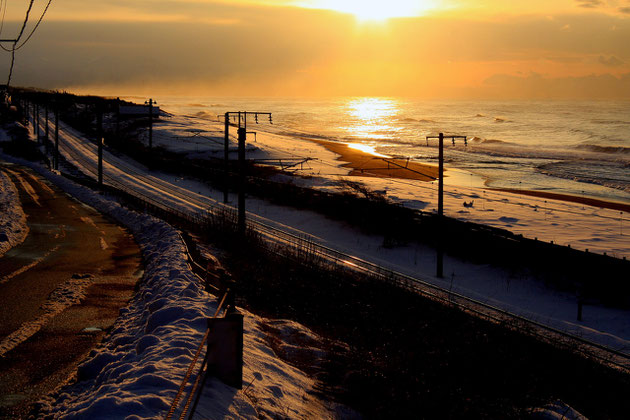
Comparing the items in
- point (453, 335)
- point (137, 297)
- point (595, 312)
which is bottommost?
point (595, 312)

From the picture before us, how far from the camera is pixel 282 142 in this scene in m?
103

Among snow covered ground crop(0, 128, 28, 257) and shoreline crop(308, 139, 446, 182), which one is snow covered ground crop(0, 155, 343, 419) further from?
shoreline crop(308, 139, 446, 182)

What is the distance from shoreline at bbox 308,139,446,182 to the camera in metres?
63.3

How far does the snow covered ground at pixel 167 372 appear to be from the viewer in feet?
23.9

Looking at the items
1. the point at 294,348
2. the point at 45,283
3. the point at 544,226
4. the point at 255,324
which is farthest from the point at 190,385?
the point at 544,226

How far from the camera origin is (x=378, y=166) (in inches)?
2872

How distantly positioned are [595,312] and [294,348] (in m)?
16.7

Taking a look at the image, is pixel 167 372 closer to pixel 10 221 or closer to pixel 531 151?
pixel 10 221

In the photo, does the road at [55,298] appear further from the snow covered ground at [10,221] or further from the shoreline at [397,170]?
the shoreline at [397,170]

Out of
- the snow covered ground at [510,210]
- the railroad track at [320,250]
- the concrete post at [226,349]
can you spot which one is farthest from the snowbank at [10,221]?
the snow covered ground at [510,210]

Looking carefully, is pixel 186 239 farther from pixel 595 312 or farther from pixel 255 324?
pixel 595 312

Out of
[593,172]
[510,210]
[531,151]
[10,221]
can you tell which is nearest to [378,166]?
[593,172]

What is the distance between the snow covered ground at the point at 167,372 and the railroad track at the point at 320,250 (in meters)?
9.89

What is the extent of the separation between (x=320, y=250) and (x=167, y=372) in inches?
858
